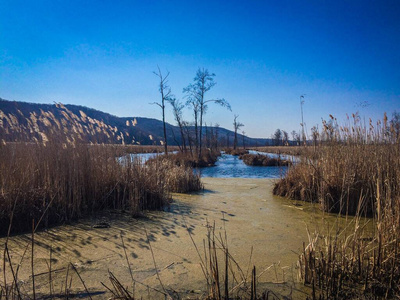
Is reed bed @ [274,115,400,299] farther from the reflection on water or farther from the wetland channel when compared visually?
the reflection on water

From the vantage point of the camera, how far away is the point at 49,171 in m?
3.96

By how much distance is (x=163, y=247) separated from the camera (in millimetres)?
2980

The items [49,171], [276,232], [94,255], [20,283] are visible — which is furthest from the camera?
[49,171]

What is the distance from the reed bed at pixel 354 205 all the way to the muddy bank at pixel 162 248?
282 mm

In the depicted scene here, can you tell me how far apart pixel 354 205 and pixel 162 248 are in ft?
11.9

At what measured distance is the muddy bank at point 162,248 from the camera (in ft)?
7.08

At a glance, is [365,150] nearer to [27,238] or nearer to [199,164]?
[27,238]

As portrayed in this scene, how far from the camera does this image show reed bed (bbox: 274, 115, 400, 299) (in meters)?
2.05

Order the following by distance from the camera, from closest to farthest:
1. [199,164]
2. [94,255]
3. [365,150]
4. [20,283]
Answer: [20,283], [94,255], [365,150], [199,164]

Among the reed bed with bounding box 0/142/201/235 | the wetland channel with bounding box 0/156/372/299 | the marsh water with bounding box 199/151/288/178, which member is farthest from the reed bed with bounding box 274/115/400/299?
the marsh water with bounding box 199/151/288/178

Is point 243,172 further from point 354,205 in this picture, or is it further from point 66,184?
point 66,184

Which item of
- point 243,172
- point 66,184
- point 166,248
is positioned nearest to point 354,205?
point 166,248

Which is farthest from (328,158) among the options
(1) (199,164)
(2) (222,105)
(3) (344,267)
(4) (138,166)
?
(2) (222,105)

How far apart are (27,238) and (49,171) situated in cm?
111
